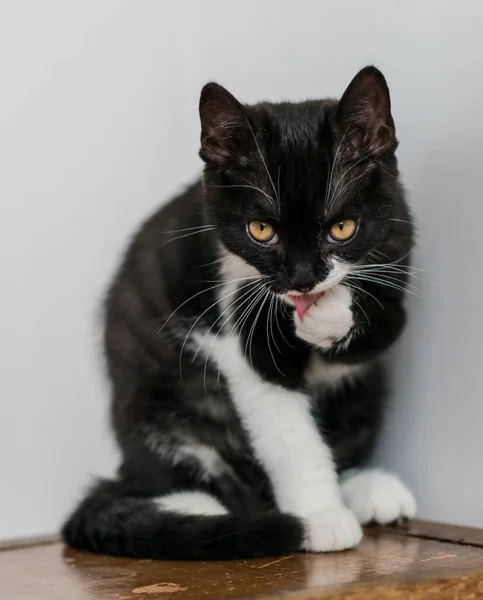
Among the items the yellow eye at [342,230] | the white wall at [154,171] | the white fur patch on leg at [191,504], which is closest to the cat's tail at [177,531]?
the white fur patch on leg at [191,504]

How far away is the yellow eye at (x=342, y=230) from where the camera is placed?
1.44 m

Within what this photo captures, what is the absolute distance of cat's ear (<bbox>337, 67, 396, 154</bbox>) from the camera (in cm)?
141

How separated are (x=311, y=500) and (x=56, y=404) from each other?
840mm

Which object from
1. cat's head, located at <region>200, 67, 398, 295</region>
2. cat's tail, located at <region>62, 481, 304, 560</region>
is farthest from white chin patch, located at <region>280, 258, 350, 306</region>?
cat's tail, located at <region>62, 481, 304, 560</region>

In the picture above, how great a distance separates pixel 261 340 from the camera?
1624 mm

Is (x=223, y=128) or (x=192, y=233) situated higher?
(x=223, y=128)

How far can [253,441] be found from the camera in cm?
165

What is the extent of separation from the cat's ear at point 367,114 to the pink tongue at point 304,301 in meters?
0.27

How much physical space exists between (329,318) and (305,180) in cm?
25

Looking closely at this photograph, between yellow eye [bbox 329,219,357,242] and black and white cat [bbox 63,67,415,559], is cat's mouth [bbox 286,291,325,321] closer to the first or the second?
black and white cat [bbox 63,67,415,559]

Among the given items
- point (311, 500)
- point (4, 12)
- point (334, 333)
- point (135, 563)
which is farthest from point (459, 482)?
point (4, 12)

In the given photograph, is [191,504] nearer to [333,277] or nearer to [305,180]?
[333,277]

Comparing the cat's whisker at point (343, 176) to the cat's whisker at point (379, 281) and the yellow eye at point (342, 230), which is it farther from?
the cat's whisker at point (379, 281)

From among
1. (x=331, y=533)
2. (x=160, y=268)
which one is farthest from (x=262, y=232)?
(x=331, y=533)
